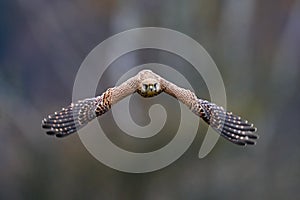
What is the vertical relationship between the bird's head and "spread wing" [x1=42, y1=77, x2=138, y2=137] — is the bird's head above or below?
above

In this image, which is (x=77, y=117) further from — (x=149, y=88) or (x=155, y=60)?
(x=155, y=60)

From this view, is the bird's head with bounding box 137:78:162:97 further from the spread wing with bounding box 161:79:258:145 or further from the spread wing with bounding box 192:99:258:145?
the spread wing with bounding box 192:99:258:145

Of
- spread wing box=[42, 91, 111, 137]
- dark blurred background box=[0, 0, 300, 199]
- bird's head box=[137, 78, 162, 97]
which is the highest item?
dark blurred background box=[0, 0, 300, 199]

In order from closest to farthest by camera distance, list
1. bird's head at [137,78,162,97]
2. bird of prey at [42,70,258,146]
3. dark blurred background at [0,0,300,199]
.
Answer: bird's head at [137,78,162,97]
bird of prey at [42,70,258,146]
dark blurred background at [0,0,300,199]

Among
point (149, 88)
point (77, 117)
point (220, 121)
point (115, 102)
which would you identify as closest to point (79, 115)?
point (77, 117)

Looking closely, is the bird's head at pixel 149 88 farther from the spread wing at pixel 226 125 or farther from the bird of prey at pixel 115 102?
the spread wing at pixel 226 125

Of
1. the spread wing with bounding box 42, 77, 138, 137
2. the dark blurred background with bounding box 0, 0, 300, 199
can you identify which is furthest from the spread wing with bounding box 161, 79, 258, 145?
the dark blurred background with bounding box 0, 0, 300, 199
